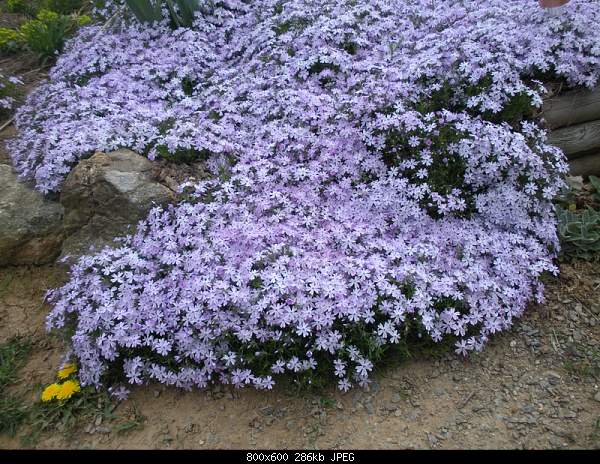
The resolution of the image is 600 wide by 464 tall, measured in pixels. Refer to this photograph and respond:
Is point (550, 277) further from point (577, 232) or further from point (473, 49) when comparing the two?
point (473, 49)

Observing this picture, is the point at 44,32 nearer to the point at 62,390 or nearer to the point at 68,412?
the point at 62,390

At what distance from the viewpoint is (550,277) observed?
4016 millimetres

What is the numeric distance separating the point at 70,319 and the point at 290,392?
1.84 m

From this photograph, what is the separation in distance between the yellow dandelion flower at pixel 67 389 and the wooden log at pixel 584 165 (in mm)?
4902

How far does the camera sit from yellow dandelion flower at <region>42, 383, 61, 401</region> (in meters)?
3.43

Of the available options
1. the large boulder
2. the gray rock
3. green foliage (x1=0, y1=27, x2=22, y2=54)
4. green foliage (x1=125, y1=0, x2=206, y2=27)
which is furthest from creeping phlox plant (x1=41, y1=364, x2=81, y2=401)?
green foliage (x1=0, y1=27, x2=22, y2=54)

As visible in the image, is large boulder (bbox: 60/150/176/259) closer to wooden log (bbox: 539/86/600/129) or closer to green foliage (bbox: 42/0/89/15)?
wooden log (bbox: 539/86/600/129)

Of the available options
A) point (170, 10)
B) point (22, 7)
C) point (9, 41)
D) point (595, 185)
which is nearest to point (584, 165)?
point (595, 185)

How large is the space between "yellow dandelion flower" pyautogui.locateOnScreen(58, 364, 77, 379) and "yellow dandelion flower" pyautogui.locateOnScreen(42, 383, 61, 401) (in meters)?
0.09

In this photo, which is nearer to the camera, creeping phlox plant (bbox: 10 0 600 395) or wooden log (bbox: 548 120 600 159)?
creeping phlox plant (bbox: 10 0 600 395)

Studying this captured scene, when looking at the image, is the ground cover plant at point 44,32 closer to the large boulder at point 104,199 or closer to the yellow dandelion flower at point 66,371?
the large boulder at point 104,199

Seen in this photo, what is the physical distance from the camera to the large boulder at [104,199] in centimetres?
409

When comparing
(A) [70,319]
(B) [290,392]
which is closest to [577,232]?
(B) [290,392]

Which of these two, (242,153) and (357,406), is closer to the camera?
(357,406)
